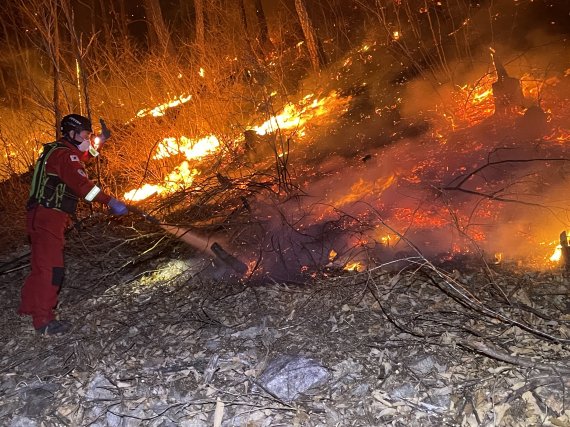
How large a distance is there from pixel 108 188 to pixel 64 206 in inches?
165

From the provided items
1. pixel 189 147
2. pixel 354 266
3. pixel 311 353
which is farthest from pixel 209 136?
pixel 311 353

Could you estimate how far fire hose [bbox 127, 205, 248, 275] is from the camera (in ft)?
18.2

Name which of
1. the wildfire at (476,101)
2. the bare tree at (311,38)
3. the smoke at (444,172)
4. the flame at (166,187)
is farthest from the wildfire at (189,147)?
the wildfire at (476,101)

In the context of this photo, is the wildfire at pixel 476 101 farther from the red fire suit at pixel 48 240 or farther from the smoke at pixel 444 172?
the red fire suit at pixel 48 240

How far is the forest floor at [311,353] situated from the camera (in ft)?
10.8

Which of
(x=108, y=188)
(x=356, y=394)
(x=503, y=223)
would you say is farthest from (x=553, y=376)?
(x=108, y=188)

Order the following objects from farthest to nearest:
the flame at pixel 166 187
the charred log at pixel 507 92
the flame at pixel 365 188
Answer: the flame at pixel 166 187 → the charred log at pixel 507 92 → the flame at pixel 365 188

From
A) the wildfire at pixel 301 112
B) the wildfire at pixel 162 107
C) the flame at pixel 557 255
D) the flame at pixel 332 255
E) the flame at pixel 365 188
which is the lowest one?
the flame at pixel 557 255

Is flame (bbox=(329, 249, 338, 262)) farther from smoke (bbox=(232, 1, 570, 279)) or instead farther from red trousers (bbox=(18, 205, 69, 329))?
red trousers (bbox=(18, 205, 69, 329))

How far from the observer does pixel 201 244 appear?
617cm

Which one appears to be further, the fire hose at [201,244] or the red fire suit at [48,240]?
the fire hose at [201,244]

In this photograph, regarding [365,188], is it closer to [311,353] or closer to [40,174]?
[311,353]

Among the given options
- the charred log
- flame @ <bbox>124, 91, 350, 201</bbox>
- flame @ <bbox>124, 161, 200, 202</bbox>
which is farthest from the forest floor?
flame @ <bbox>124, 91, 350, 201</bbox>

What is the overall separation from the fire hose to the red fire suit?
2.80 ft
